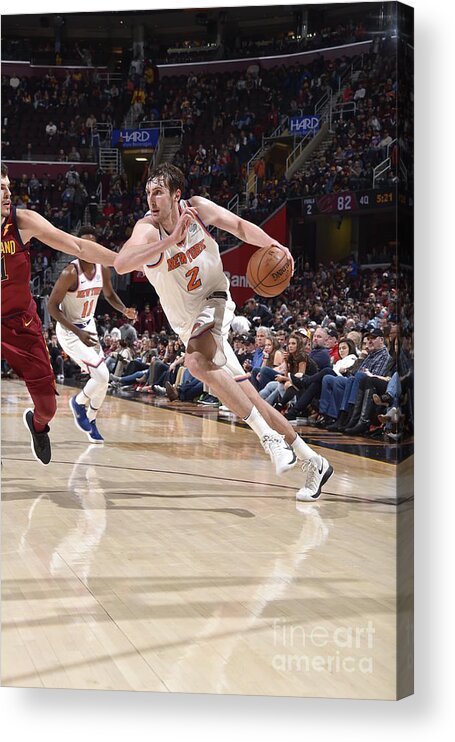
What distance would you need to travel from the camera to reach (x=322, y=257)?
15.5ft

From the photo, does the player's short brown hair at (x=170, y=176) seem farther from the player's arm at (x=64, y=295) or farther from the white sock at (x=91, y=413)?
the white sock at (x=91, y=413)

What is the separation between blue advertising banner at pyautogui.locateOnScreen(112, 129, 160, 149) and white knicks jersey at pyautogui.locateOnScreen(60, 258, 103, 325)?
0.60m

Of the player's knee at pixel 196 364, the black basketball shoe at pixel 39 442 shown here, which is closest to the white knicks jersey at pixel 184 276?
the player's knee at pixel 196 364

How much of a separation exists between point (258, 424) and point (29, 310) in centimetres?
128

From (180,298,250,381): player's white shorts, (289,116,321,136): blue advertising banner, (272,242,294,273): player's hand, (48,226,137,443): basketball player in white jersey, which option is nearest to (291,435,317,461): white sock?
(180,298,250,381): player's white shorts

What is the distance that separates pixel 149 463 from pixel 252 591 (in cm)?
87

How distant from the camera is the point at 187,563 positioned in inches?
188

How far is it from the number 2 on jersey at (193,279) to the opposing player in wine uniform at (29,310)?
0.38 m

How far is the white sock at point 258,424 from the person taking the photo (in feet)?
16.4

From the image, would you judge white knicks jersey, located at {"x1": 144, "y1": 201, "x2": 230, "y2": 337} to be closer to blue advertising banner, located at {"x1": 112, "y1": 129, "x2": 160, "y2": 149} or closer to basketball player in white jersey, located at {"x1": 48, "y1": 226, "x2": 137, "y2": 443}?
basketball player in white jersey, located at {"x1": 48, "y1": 226, "x2": 137, "y2": 443}

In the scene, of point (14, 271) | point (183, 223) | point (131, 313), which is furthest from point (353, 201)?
point (14, 271)

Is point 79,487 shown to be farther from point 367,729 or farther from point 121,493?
point 367,729

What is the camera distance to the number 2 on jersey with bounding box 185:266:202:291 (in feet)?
16.5

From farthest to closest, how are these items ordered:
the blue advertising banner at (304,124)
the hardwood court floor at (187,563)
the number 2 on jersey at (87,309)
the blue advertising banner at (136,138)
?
1. the number 2 on jersey at (87,309)
2. the blue advertising banner at (136,138)
3. the blue advertising banner at (304,124)
4. the hardwood court floor at (187,563)
